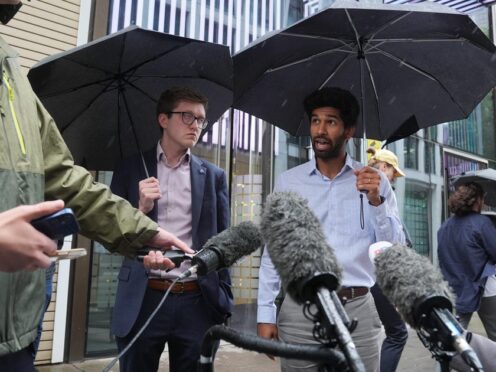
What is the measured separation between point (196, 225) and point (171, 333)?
65 cm

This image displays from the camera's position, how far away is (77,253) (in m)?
1.27

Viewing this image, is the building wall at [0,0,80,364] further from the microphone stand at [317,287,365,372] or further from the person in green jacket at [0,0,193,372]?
the microphone stand at [317,287,365,372]

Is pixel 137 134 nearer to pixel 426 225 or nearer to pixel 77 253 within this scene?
pixel 77 253

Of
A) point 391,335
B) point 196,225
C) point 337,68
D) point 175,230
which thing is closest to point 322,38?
point 337,68

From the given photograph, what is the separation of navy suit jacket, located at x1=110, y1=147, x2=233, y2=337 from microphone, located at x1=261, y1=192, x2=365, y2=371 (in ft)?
4.83

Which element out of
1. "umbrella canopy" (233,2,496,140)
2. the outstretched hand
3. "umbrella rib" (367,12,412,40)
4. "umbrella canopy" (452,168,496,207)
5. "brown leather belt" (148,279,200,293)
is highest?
"umbrella rib" (367,12,412,40)

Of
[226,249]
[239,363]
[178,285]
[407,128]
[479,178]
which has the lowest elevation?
[239,363]

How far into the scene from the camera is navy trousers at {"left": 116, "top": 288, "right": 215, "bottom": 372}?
105 inches

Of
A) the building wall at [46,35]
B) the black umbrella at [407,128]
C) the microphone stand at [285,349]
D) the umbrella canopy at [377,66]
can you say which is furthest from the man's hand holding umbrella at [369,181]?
the building wall at [46,35]

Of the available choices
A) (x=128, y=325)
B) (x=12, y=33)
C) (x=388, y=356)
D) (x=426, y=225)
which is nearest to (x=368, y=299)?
(x=128, y=325)

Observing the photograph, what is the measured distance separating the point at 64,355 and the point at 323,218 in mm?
4106

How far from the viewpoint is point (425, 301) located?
1152mm

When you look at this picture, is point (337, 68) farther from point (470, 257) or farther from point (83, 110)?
point (470, 257)

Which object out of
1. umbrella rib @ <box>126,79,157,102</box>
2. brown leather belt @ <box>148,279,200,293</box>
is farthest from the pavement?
umbrella rib @ <box>126,79,157,102</box>
